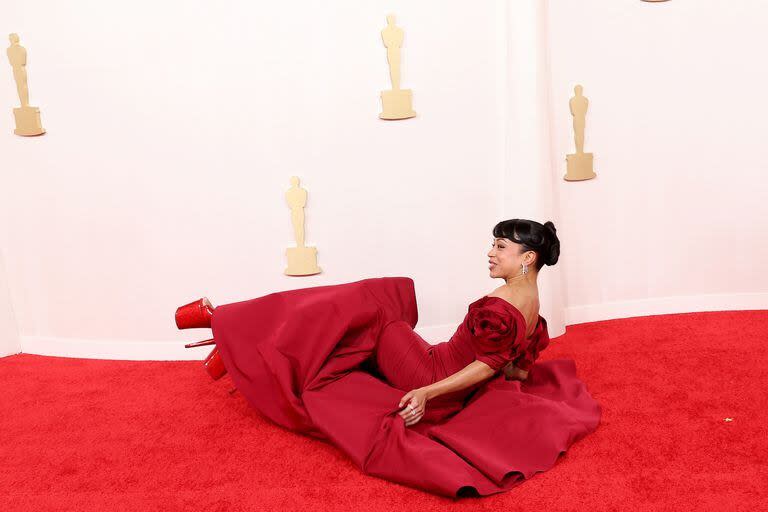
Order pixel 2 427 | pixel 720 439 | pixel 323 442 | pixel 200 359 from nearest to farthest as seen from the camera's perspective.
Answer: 1. pixel 720 439
2. pixel 323 442
3. pixel 2 427
4. pixel 200 359

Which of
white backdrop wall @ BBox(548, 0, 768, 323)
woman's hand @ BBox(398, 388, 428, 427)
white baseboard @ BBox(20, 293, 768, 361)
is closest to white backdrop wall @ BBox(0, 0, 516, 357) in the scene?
white baseboard @ BBox(20, 293, 768, 361)

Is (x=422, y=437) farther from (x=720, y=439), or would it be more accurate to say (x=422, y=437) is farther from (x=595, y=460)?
(x=720, y=439)

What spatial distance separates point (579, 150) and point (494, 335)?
1582 millimetres

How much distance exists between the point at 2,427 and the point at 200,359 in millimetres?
932

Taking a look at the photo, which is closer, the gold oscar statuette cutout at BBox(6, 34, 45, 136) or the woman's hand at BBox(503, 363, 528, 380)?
the woman's hand at BBox(503, 363, 528, 380)

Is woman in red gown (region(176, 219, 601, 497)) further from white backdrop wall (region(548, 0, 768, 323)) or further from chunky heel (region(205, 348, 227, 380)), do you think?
white backdrop wall (region(548, 0, 768, 323))

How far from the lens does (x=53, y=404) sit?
10.5 ft

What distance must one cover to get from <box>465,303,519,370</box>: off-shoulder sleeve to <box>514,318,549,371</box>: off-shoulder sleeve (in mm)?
210

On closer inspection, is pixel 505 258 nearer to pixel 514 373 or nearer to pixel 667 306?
pixel 514 373

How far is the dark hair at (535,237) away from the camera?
2.67 meters

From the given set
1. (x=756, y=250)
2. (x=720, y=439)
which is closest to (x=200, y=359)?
(x=720, y=439)

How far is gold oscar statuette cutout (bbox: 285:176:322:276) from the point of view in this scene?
3.53 m

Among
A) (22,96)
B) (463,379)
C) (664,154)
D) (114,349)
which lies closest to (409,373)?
(463,379)

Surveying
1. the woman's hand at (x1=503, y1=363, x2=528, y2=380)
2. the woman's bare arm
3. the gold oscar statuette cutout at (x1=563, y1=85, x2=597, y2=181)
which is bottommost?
the woman's hand at (x1=503, y1=363, x2=528, y2=380)
